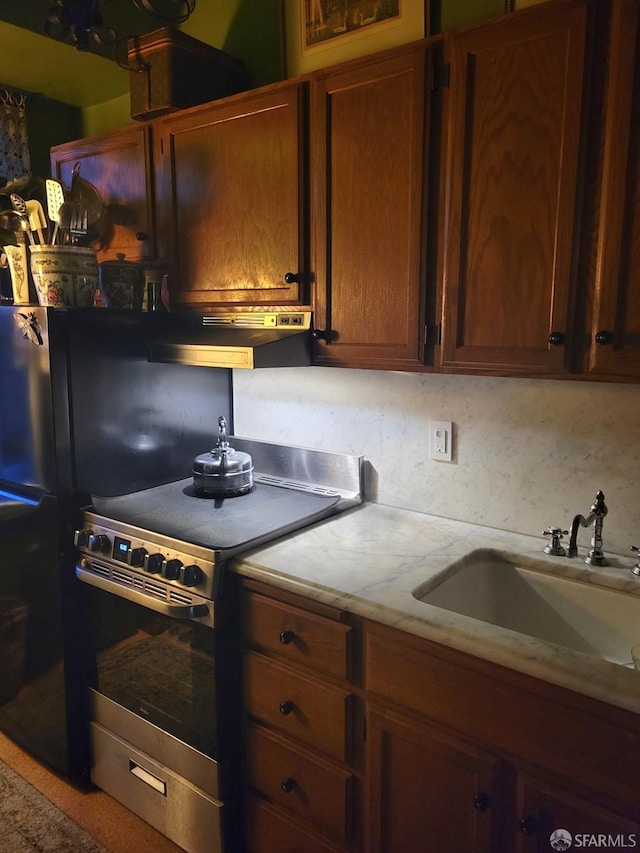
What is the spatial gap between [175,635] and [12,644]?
87 cm

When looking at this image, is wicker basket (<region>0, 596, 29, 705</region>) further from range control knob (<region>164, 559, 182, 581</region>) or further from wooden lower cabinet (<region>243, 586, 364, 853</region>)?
wooden lower cabinet (<region>243, 586, 364, 853</region>)

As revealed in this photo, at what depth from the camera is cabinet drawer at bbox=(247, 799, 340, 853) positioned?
1.60 meters

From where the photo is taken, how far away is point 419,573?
154 centimetres

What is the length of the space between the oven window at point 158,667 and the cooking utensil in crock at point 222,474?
450mm

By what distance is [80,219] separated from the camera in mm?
2021

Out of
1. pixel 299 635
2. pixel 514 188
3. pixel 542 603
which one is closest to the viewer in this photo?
pixel 514 188

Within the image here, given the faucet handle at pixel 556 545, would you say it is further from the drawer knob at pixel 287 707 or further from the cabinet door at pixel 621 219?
the drawer knob at pixel 287 707

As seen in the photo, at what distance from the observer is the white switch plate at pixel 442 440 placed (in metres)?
1.91

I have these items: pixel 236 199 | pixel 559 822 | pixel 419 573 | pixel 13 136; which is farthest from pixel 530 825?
pixel 13 136

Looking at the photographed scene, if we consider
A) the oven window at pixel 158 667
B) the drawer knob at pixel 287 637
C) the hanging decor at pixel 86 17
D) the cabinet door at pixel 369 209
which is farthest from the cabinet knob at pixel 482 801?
the hanging decor at pixel 86 17

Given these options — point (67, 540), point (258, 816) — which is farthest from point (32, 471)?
point (258, 816)

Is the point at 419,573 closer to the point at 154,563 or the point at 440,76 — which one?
the point at 154,563

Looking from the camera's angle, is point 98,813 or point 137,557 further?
point 98,813

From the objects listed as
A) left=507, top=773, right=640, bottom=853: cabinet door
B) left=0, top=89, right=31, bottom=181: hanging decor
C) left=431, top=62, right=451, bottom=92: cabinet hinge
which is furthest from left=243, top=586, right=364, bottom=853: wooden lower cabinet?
left=0, top=89, right=31, bottom=181: hanging decor
